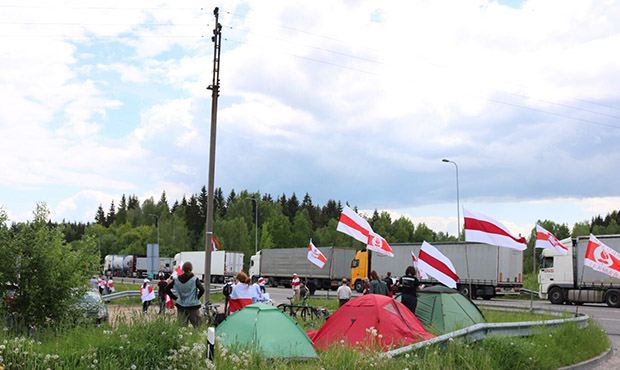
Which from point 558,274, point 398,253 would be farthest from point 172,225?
point 558,274

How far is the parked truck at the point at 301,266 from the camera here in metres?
52.5

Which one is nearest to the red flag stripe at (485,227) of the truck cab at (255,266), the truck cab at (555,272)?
the truck cab at (555,272)

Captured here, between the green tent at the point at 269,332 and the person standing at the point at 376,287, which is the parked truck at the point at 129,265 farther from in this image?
the green tent at the point at 269,332

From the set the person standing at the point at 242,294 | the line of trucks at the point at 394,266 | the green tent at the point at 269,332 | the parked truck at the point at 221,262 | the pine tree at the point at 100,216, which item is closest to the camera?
the green tent at the point at 269,332

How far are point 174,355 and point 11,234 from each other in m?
3.50

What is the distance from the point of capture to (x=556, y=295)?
36.6 metres

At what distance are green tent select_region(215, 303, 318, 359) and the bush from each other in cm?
210

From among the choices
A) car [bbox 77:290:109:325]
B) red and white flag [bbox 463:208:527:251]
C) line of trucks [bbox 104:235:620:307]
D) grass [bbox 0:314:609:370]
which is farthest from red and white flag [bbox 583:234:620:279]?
car [bbox 77:290:109:325]

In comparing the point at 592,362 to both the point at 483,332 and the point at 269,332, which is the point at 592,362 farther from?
the point at 269,332

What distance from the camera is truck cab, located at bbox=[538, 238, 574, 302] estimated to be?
36.2 m

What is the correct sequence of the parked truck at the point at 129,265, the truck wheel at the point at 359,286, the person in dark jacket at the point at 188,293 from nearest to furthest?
the person in dark jacket at the point at 188,293, the truck wheel at the point at 359,286, the parked truck at the point at 129,265

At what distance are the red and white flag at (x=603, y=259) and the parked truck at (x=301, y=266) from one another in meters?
32.2

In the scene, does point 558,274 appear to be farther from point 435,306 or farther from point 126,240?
point 126,240

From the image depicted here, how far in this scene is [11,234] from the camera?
9.10m
